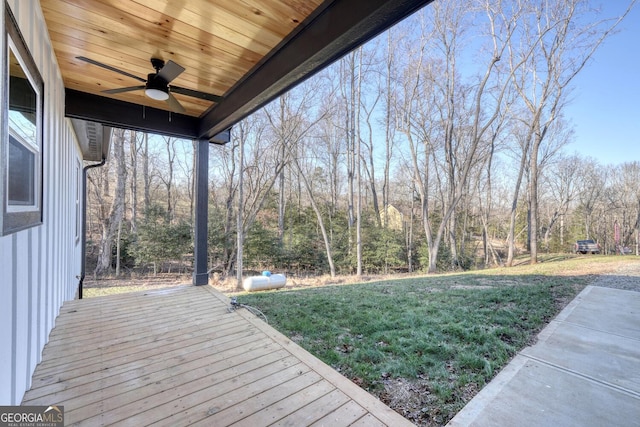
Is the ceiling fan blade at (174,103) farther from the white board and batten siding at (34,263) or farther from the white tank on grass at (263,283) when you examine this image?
the white tank on grass at (263,283)

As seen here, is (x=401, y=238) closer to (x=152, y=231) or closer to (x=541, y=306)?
(x=541, y=306)

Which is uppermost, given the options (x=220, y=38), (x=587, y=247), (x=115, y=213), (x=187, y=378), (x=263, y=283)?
(x=220, y=38)

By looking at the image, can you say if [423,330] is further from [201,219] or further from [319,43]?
[201,219]

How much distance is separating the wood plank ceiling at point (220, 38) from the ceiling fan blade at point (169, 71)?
154 millimetres

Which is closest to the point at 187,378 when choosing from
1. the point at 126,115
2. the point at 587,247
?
the point at 126,115

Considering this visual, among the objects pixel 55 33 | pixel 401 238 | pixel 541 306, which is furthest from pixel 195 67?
pixel 401 238

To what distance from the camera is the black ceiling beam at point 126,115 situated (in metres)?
3.14

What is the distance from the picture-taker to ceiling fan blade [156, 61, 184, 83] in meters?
2.22

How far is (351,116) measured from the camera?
37.0 ft

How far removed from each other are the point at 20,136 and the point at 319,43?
1.84m

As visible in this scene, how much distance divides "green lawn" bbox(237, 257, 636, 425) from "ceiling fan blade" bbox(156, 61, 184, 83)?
9.47ft

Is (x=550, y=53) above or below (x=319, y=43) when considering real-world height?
above

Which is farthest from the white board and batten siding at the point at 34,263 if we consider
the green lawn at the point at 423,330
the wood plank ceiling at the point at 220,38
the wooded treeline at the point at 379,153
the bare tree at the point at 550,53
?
the bare tree at the point at 550,53

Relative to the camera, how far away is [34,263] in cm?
187
